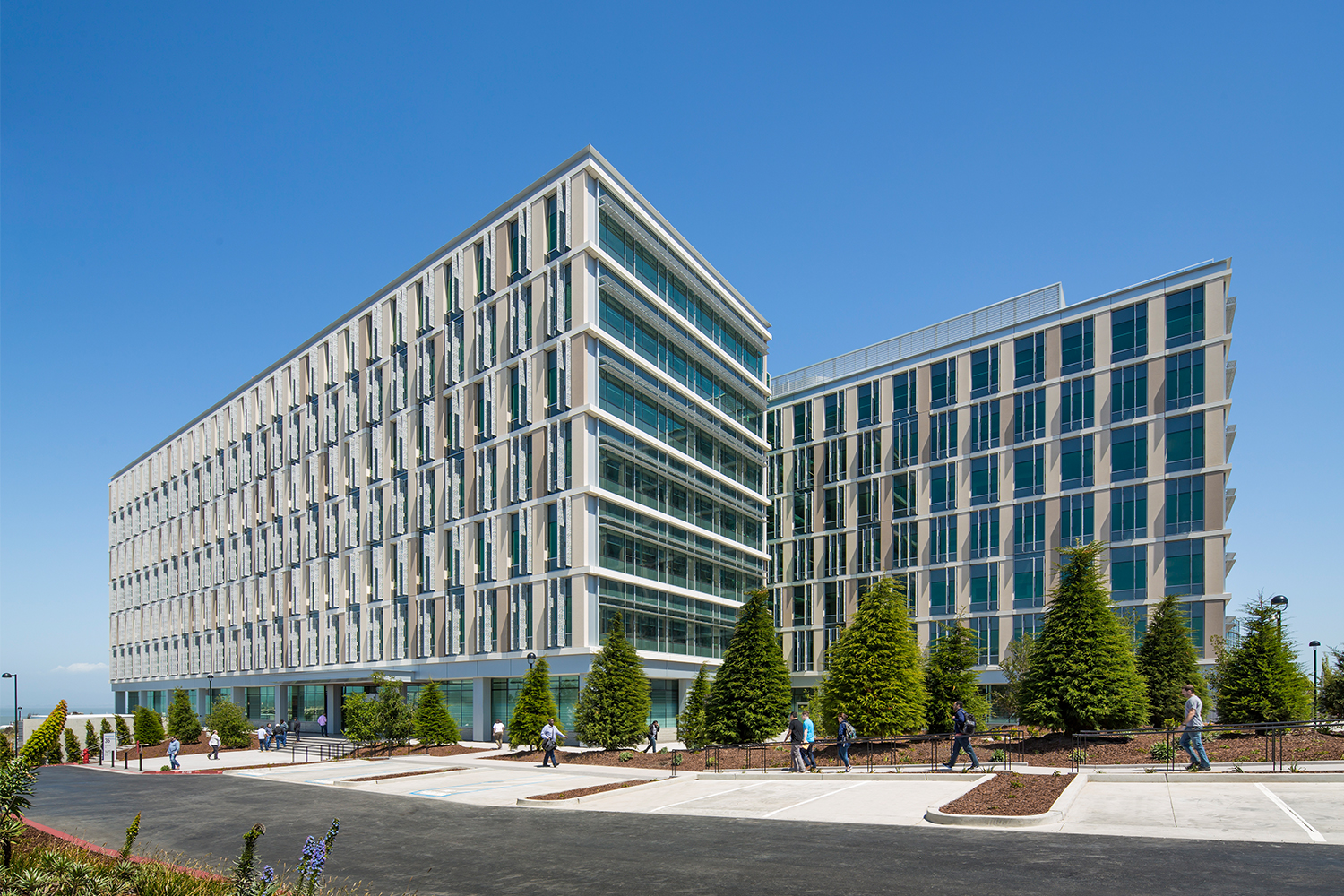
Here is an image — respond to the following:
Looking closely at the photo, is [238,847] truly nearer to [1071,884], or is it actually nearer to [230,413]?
[1071,884]

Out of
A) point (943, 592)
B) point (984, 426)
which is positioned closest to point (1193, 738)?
point (943, 592)

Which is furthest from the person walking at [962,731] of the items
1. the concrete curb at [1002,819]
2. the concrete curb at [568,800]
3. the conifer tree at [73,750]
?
the conifer tree at [73,750]

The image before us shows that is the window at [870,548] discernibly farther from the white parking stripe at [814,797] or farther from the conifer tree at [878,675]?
the white parking stripe at [814,797]

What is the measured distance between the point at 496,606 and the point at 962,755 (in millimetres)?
28845

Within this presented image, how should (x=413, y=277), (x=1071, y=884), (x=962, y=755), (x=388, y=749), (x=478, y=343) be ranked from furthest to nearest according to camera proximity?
(x=413, y=277) < (x=478, y=343) < (x=388, y=749) < (x=962, y=755) < (x=1071, y=884)

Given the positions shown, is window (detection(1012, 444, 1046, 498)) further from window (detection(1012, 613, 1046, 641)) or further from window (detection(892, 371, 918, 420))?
window (detection(892, 371, 918, 420))

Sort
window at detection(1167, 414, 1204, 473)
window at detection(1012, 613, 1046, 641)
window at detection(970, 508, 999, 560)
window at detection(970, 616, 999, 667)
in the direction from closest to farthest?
window at detection(1167, 414, 1204, 473), window at detection(1012, 613, 1046, 641), window at detection(970, 616, 999, 667), window at detection(970, 508, 999, 560)

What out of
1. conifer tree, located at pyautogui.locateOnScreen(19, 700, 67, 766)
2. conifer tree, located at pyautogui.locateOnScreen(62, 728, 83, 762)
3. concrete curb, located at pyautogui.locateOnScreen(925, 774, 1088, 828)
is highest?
conifer tree, located at pyautogui.locateOnScreen(19, 700, 67, 766)

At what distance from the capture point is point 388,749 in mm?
40812

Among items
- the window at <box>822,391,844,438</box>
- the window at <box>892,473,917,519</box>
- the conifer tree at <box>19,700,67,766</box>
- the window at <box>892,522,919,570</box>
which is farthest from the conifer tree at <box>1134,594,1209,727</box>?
the conifer tree at <box>19,700,67,766</box>

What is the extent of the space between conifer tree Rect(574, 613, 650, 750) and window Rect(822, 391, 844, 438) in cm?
3738

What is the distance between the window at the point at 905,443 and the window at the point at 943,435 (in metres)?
1.16

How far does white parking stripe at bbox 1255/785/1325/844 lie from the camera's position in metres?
12.7

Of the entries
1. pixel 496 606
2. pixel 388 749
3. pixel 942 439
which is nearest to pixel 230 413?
pixel 496 606
